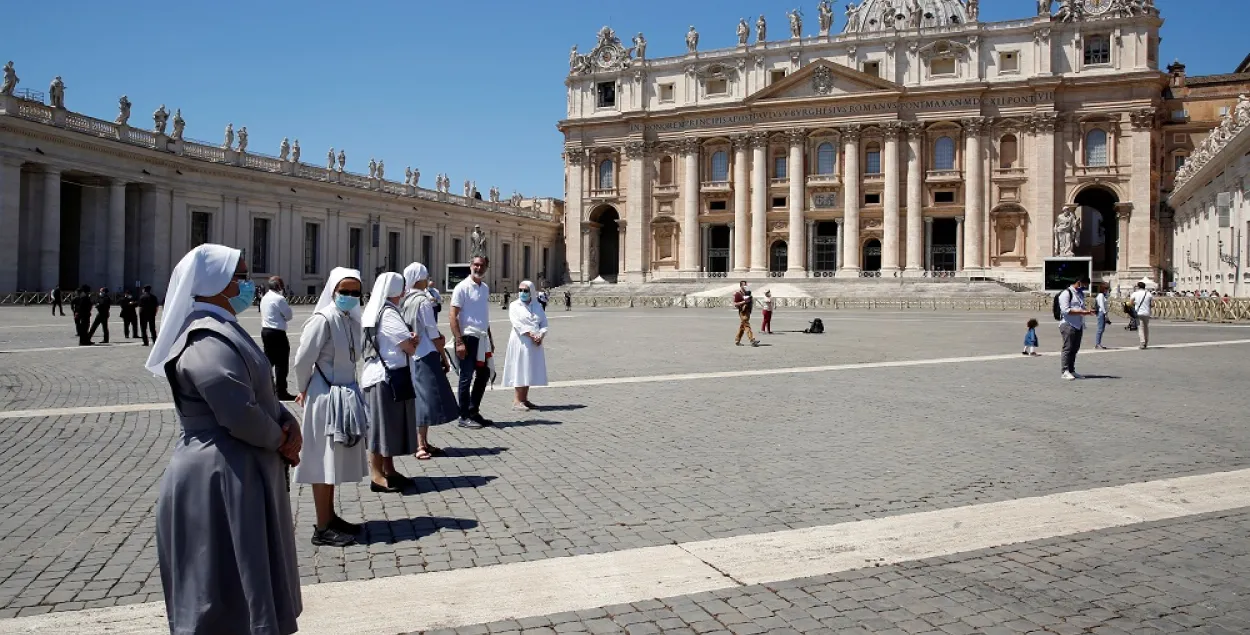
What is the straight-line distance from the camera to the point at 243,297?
3852 mm

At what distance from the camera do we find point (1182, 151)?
6581cm

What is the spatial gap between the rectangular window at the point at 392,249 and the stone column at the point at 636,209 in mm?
18930

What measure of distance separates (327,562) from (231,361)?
2.28 meters

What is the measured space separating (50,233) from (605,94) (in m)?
45.8

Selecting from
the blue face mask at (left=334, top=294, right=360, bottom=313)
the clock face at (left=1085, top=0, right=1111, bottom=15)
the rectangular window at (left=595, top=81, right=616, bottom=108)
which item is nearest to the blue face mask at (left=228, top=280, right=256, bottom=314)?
the blue face mask at (left=334, top=294, right=360, bottom=313)

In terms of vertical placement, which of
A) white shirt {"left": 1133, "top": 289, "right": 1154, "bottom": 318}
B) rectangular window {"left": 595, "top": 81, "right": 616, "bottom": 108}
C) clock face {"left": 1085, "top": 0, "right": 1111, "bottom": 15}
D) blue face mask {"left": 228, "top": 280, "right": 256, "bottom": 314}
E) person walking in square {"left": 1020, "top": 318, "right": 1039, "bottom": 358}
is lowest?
person walking in square {"left": 1020, "top": 318, "right": 1039, "bottom": 358}

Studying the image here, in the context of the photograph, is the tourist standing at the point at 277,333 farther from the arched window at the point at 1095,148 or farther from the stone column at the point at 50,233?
the arched window at the point at 1095,148

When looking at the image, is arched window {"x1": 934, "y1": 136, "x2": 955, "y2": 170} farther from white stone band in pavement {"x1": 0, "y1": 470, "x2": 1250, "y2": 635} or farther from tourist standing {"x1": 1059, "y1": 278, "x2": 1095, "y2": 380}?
white stone band in pavement {"x1": 0, "y1": 470, "x2": 1250, "y2": 635}

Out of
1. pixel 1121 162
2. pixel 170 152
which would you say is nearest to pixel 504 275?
pixel 170 152

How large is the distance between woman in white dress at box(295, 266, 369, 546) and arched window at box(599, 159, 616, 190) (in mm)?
69579

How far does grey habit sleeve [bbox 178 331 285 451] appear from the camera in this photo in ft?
10.6

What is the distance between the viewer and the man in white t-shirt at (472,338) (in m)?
9.95

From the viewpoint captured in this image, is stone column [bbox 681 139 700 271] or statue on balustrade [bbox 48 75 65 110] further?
stone column [bbox 681 139 700 271]

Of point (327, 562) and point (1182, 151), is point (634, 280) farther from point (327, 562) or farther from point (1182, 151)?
point (327, 562)
